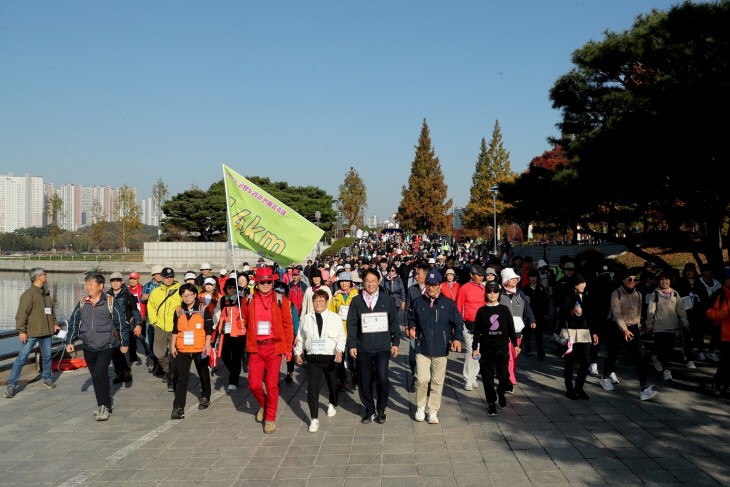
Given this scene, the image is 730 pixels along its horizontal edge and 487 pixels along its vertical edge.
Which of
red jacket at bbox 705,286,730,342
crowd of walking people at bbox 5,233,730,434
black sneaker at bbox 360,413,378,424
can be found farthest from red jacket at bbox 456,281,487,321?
red jacket at bbox 705,286,730,342

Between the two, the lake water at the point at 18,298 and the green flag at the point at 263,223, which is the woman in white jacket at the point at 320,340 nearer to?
the green flag at the point at 263,223

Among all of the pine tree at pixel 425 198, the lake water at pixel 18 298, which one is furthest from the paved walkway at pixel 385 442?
the pine tree at pixel 425 198

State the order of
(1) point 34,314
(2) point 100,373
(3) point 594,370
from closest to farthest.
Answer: (2) point 100,373 < (1) point 34,314 < (3) point 594,370

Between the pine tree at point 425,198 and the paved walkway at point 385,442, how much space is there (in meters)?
59.0

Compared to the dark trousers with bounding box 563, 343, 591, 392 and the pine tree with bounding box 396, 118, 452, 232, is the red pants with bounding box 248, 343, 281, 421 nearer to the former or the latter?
the dark trousers with bounding box 563, 343, 591, 392

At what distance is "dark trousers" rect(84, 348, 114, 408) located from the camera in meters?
6.43

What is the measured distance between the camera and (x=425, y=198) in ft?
218

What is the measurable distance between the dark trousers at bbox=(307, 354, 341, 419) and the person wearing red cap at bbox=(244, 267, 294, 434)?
1.14ft

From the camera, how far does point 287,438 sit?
5680 mm

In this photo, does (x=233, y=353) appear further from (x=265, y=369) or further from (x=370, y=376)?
(x=370, y=376)

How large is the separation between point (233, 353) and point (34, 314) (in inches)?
122

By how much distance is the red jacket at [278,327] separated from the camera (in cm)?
604

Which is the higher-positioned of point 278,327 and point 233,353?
point 278,327

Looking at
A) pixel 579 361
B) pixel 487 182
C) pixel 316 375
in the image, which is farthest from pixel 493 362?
pixel 487 182
